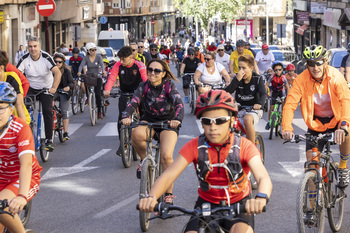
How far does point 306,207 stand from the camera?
285 inches

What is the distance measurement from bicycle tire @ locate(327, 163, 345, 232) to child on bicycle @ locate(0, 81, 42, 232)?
9.86ft

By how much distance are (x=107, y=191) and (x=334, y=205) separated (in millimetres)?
3932

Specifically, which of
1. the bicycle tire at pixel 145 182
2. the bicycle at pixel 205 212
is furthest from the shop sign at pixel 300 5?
the bicycle at pixel 205 212

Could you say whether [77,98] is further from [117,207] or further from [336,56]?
[117,207]

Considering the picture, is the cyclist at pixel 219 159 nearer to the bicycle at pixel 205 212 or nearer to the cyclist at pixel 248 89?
the bicycle at pixel 205 212

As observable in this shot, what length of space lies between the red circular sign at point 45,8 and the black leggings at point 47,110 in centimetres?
1200

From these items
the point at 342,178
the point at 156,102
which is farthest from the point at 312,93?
the point at 156,102

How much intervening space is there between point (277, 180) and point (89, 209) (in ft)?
10.4

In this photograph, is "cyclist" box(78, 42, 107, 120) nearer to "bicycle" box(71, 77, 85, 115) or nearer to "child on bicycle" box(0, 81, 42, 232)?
"bicycle" box(71, 77, 85, 115)

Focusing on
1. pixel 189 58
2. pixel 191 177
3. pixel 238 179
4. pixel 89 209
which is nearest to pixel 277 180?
pixel 191 177

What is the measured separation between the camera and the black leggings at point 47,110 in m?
13.7

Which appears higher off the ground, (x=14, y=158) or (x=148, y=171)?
(x=14, y=158)

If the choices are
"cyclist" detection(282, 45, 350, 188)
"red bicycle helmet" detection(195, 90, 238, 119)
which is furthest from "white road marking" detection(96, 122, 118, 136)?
"red bicycle helmet" detection(195, 90, 238, 119)

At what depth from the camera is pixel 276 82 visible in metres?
18.2
